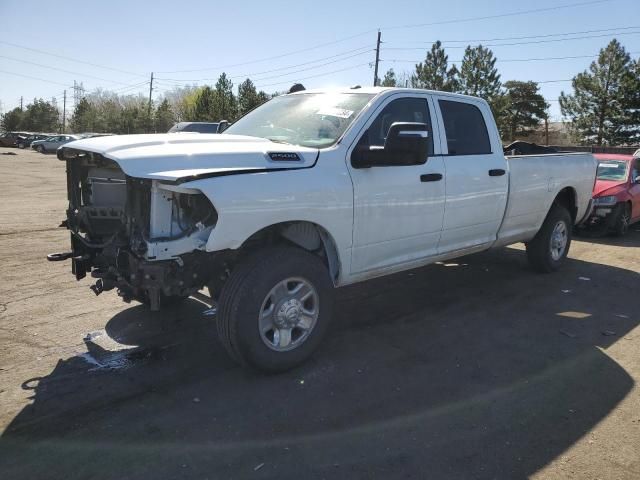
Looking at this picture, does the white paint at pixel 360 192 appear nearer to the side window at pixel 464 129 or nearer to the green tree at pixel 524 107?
the side window at pixel 464 129

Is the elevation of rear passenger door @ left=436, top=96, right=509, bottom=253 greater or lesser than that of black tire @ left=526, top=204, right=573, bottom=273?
→ greater

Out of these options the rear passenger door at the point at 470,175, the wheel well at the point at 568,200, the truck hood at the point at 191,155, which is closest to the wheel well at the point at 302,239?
the truck hood at the point at 191,155

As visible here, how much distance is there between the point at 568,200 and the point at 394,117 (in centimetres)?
382

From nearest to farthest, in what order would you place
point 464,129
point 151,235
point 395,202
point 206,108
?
point 151,235 → point 395,202 → point 464,129 → point 206,108

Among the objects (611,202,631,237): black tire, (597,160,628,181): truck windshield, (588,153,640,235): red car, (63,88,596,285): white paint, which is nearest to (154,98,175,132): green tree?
(597,160,628,181): truck windshield

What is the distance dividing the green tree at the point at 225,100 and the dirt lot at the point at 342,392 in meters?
47.7

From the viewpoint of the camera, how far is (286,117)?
4.67m

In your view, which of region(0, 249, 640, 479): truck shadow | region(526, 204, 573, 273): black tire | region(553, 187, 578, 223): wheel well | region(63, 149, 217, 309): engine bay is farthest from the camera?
region(553, 187, 578, 223): wheel well

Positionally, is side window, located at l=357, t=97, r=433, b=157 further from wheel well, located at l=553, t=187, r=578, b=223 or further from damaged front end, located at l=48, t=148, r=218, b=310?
wheel well, located at l=553, t=187, r=578, b=223

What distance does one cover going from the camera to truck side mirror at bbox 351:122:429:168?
3852 mm

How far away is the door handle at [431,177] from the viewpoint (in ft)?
14.9

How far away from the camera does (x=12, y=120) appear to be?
80188 mm

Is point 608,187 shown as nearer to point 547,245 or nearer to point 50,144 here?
point 547,245

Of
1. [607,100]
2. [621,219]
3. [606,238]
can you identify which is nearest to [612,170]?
[621,219]
